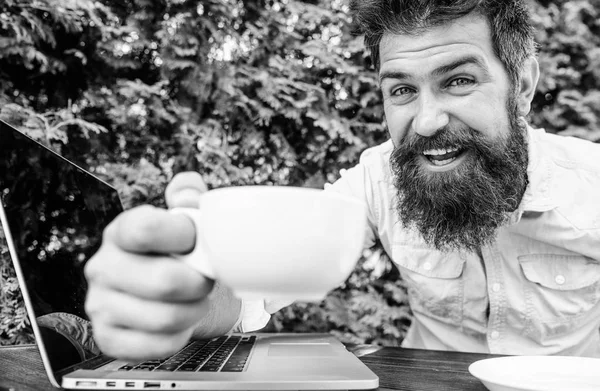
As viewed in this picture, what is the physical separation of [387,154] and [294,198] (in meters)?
1.43

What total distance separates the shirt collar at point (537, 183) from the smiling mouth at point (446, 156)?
270 millimetres

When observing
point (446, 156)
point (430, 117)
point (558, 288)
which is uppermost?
point (430, 117)

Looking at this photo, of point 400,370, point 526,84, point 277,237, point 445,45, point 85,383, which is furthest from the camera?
point 526,84

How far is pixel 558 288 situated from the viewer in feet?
4.79

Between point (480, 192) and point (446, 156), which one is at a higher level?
point (446, 156)

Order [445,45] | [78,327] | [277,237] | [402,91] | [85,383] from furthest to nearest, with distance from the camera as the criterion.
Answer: [402,91] → [445,45] → [78,327] → [85,383] → [277,237]

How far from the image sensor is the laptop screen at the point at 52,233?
72 centimetres

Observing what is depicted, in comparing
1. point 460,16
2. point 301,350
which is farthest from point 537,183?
point 301,350

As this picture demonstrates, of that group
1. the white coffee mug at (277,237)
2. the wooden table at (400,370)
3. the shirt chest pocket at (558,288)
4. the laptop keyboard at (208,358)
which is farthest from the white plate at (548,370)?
the shirt chest pocket at (558,288)

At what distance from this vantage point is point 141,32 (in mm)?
2273

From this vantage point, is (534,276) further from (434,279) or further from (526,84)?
(526,84)

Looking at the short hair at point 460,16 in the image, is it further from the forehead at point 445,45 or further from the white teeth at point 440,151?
the white teeth at point 440,151

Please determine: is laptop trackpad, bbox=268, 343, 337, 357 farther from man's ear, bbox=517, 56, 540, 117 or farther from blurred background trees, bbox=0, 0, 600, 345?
blurred background trees, bbox=0, 0, 600, 345

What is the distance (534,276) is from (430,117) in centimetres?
58
